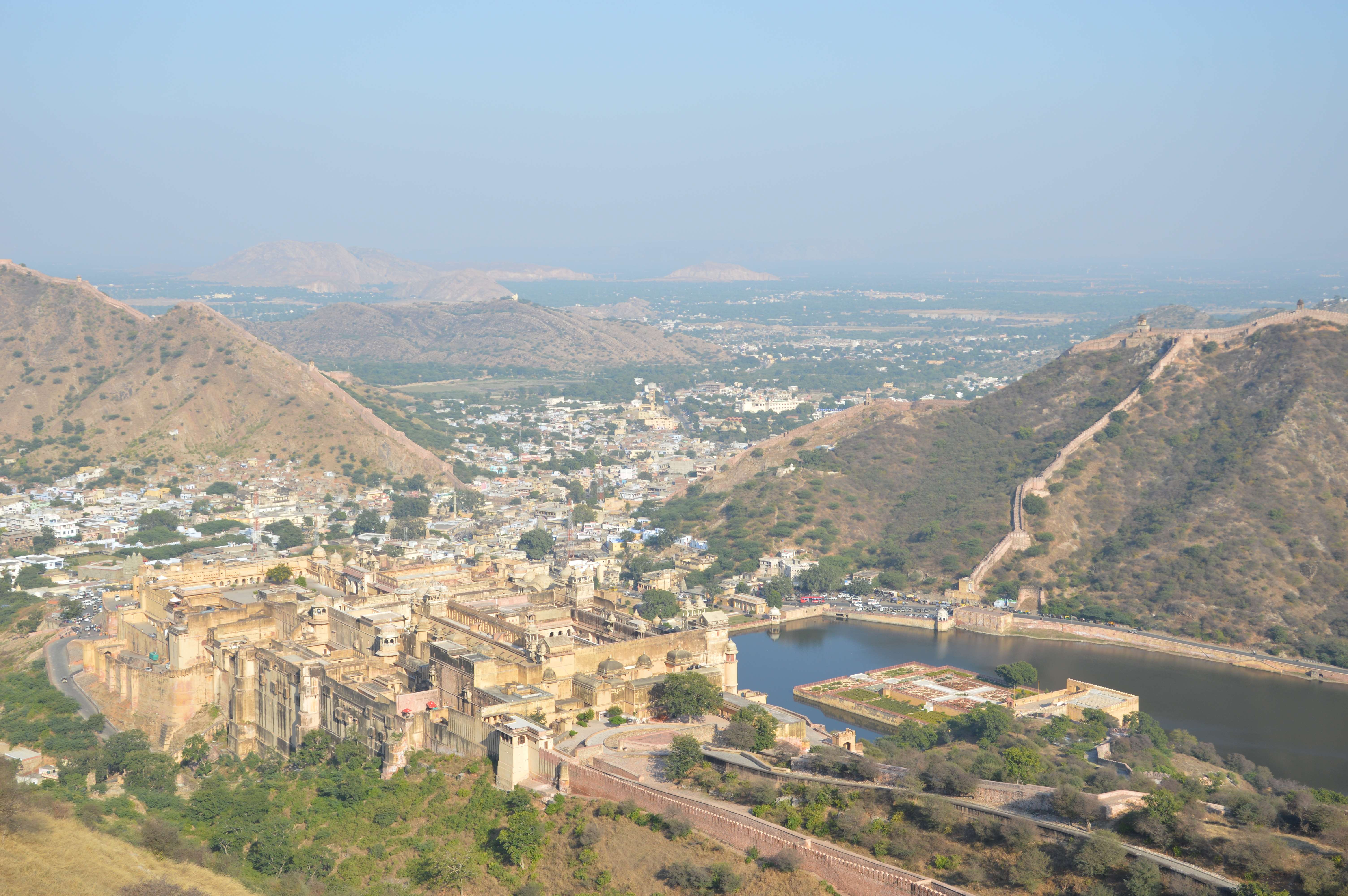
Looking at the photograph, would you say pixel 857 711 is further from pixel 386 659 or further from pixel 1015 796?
pixel 1015 796

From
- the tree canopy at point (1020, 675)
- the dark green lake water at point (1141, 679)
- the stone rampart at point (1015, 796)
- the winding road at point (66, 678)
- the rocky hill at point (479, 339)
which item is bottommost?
the dark green lake water at point (1141, 679)

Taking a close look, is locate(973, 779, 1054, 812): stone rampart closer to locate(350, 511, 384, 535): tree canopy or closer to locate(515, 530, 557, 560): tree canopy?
locate(515, 530, 557, 560): tree canopy

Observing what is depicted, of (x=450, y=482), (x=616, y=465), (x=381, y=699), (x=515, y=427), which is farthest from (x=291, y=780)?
(x=515, y=427)

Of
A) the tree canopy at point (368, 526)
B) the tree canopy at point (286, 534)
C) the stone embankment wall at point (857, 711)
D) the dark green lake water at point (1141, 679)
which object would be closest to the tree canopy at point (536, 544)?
the tree canopy at point (368, 526)

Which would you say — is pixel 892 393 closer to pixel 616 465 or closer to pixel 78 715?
pixel 616 465

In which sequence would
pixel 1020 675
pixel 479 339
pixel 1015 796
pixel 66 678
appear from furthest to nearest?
1. pixel 479 339
2. pixel 1020 675
3. pixel 66 678
4. pixel 1015 796

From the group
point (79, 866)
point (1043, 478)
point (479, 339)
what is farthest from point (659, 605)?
point (479, 339)

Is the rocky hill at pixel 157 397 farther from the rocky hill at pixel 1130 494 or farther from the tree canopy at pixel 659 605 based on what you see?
the tree canopy at pixel 659 605
